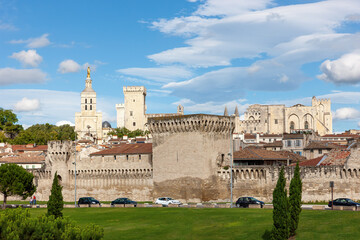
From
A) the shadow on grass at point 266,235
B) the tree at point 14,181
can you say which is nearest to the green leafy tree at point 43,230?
the shadow on grass at point 266,235

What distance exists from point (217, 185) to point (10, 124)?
130 m

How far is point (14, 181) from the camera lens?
7919 cm

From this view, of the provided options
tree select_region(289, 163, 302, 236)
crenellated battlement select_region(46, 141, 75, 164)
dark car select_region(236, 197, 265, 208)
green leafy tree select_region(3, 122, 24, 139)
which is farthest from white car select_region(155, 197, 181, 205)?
green leafy tree select_region(3, 122, 24, 139)

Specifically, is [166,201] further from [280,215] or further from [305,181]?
[280,215]

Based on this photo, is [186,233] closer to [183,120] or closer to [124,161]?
[183,120]

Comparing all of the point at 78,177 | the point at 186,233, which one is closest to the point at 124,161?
the point at 78,177

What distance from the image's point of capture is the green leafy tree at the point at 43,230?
36.3m

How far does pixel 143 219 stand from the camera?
57062 millimetres

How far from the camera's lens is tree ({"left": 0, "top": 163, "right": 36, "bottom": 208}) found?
7881 cm

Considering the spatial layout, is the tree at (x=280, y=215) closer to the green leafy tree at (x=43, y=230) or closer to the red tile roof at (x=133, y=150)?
the green leafy tree at (x=43, y=230)

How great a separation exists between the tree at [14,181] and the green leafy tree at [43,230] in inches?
1661

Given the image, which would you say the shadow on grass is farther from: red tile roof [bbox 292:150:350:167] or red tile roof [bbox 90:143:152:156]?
red tile roof [bbox 90:143:152:156]

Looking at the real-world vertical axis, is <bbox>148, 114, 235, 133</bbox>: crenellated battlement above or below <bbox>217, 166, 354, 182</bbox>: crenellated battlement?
above

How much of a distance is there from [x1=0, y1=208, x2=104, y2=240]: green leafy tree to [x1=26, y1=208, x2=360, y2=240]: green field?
1120 centimetres
